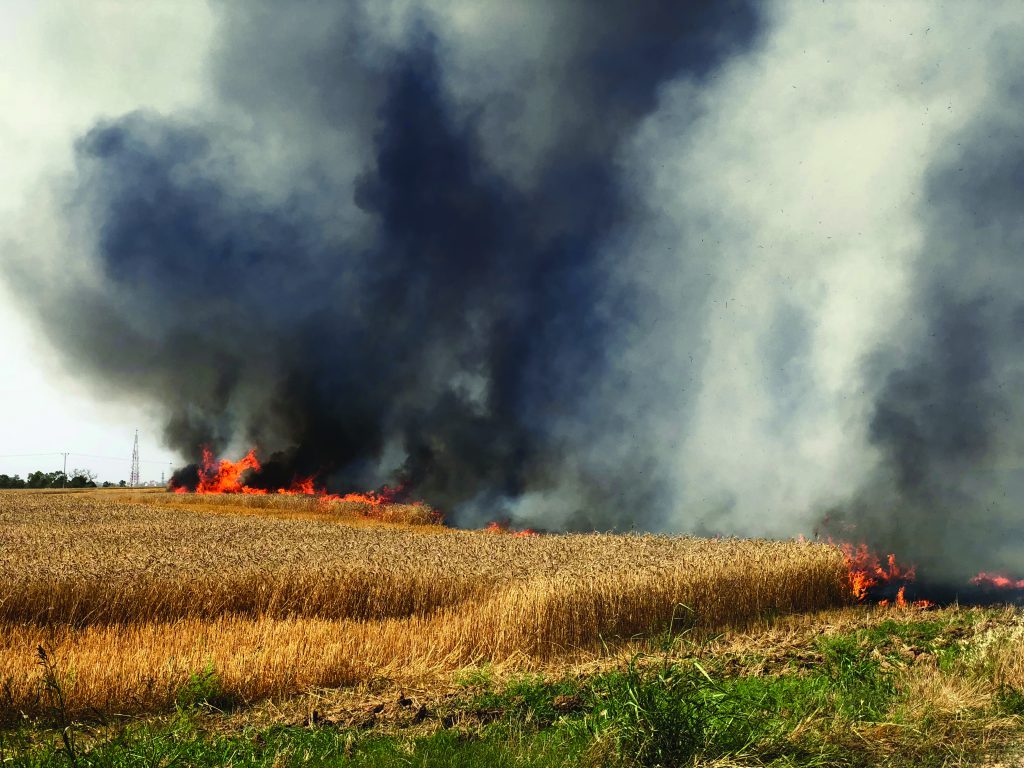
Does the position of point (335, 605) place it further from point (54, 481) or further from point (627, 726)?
point (54, 481)

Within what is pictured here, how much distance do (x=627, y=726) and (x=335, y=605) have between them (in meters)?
10.5

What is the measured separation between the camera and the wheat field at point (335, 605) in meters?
11.3

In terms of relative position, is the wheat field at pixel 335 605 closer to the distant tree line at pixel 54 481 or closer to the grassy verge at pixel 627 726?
the grassy verge at pixel 627 726

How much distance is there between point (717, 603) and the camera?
706 inches

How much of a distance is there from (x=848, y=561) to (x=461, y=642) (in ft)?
42.5

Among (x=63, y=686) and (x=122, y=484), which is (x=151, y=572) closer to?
(x=63, y=686)

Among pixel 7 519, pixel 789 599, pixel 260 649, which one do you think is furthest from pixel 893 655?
pixel 7 519

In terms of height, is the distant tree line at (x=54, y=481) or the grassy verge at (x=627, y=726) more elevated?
A: the distant tree line at (x=54, y=481)

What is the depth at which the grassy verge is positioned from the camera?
24.7 ft

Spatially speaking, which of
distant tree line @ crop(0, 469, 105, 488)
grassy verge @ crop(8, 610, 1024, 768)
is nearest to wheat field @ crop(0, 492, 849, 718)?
grassy verge @ crop(8, 610, 1024, 768)

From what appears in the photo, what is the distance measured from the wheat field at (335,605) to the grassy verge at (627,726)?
3.08ft

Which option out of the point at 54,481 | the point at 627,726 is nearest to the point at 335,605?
the point at 627,726

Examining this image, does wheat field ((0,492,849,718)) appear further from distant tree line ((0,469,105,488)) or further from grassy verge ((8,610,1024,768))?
distant tree line ((0,469,105,488))

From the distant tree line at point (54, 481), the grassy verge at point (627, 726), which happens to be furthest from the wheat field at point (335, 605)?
the distant tree line at point (54, 481)
